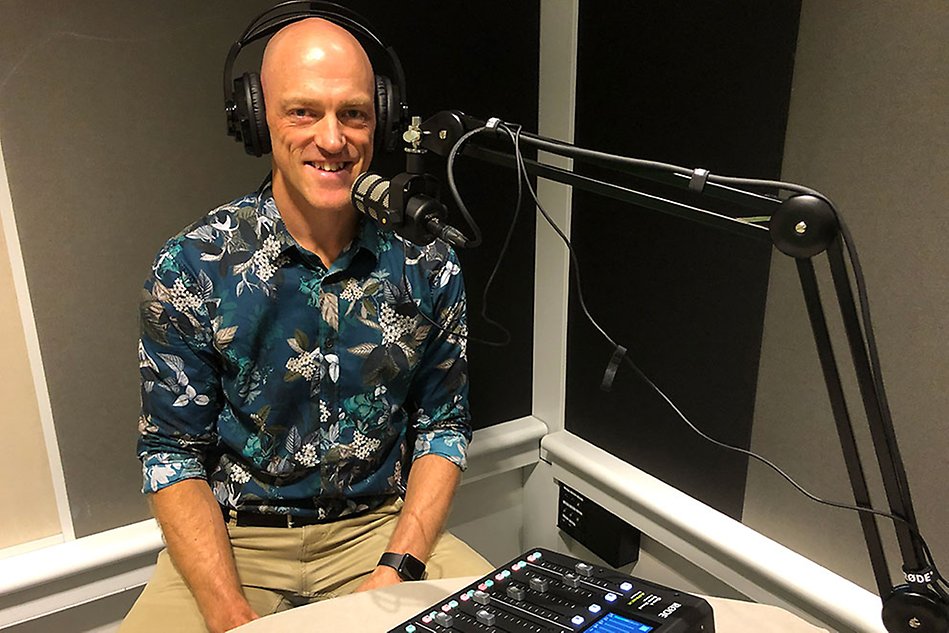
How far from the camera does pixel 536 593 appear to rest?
0.86m

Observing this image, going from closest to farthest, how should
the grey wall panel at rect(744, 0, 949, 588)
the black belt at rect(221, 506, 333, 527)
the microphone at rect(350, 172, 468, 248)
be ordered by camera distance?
the microphone at rect(350, 172, 468, 248) → the grey wall panel at rect(744, 0, 949, 588) → the black belt at rect(221, 506, 333, 527)

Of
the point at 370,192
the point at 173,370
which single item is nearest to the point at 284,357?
the point at 173,370

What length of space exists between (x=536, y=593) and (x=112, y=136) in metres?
0.98

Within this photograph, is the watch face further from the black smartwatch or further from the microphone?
the microphone

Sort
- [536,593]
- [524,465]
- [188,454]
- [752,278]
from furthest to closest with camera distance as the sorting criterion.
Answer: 1. [524,465]
2. [752,278]
3. [188,454]
4. [536,593]

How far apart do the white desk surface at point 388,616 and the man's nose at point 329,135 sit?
60 centimetres

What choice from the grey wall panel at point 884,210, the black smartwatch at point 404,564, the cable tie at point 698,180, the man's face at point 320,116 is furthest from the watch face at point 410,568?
the cable tie at point 698,180

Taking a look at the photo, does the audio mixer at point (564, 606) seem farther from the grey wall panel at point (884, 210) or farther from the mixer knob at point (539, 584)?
the grey wall panel at point (884, 210)

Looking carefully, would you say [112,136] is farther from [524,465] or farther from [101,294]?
[524,465]

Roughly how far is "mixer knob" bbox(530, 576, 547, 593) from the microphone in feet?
1.24

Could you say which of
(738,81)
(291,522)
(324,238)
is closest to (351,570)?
(291,522)

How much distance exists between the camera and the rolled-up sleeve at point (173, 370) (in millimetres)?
1187

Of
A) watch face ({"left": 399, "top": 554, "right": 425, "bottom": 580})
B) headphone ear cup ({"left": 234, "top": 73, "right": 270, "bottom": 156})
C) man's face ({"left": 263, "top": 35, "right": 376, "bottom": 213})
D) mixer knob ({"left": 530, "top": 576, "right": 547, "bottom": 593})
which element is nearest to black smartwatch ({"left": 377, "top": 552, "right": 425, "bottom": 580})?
watch face ({"left": 399, "top": 554, "right": 425, "bottom": 580})

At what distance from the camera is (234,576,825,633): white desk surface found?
2.93ft
